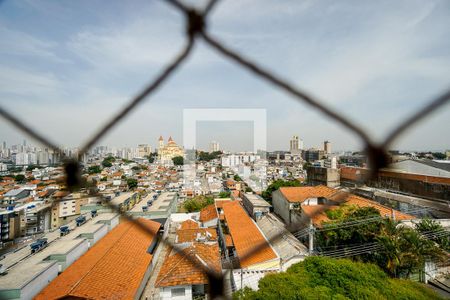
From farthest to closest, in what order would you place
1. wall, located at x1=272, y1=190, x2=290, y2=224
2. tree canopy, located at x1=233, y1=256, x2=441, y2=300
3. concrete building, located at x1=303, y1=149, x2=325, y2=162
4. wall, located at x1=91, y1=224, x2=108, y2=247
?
wall, located at x1=272, y1=190, x2=290, y2=224
wall, located at x1=91, y1=224, x2=108, y2=247
tree canopy, located at x1=233, y1=256, x2=441, y2=300
concrete building, located at x1=303, y1=149, x2=325, y2=162

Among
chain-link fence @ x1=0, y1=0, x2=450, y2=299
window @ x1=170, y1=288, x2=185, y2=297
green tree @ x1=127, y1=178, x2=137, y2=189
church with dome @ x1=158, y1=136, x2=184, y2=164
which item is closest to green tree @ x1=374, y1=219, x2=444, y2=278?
window @ x1=170, y1=288, x2=185, y2=297

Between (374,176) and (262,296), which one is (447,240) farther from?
(374,176)

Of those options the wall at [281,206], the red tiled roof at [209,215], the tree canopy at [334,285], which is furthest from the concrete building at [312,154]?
the red tiled roof at [209,215]

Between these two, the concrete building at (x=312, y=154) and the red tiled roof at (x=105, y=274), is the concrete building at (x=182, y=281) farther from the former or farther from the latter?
the concrete building at (x=312, y=154)

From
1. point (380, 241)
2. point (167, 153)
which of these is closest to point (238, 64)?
point (380, 241)

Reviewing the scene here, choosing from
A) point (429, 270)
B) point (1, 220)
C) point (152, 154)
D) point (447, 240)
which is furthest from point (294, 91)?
point (152, 154)

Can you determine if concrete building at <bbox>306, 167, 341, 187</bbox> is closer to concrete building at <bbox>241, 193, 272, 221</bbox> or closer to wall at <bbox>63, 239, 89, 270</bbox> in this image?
concrete building at <bbox>241, 193, 272, 221</bbox>

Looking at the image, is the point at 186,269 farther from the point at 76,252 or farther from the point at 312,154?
the point at 312,154

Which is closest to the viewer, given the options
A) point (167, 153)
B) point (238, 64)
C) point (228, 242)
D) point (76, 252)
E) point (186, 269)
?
point (238, 64)
